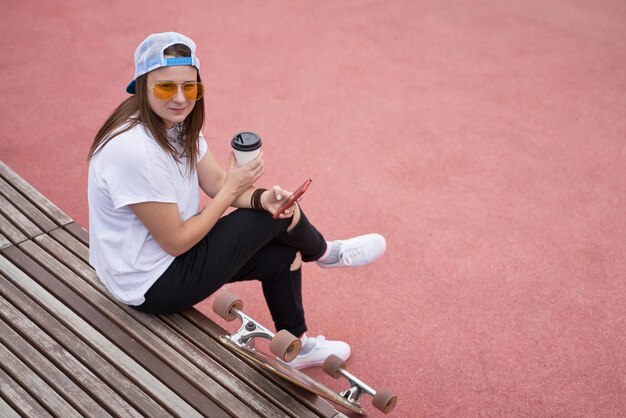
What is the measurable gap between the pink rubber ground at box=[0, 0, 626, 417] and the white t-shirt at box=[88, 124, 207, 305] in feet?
2.99

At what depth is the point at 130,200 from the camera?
2111 millimetres

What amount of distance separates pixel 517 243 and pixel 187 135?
1.89m

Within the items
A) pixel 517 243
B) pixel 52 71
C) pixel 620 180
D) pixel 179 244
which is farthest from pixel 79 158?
pixel 620 180

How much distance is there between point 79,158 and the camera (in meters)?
4.02

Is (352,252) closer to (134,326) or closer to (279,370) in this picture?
(279,370)

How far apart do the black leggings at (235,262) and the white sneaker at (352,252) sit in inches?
11.3

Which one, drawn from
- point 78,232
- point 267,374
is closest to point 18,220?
point 78,232

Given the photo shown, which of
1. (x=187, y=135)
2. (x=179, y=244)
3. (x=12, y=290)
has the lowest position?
(x=12, y=290)

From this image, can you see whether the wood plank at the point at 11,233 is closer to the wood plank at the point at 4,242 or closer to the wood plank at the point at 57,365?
the wood plank at the point at 4,242

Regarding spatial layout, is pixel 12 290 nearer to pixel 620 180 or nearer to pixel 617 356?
pixel 617 356

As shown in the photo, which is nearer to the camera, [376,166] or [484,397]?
[484,397]

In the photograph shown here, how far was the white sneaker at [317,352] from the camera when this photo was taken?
2.84m

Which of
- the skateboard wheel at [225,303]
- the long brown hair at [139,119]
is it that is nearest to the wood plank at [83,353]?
the skateboard wheel at [225,303]

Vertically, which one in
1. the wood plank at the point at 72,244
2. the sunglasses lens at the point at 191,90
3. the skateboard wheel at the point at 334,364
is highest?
the sunglasses lens at the point at 191,90
